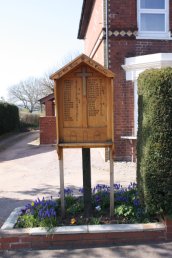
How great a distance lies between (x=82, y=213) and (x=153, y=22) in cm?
751

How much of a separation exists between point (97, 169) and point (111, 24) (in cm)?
459

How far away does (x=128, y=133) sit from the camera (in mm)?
9727

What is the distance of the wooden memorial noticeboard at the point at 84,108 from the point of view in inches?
169

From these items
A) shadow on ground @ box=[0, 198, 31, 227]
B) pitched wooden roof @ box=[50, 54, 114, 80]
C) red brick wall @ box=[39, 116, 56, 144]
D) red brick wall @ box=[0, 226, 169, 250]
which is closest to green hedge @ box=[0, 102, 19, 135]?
Answer: red brick wall @ box=[39, 116, 56, 144]

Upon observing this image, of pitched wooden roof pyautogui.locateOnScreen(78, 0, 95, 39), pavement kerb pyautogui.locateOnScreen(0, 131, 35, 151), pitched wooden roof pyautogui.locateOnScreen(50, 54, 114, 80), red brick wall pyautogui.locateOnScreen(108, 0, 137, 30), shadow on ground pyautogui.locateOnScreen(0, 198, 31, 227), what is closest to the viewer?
pitched wooden roof pyautogui.locateOnScreen(50, 54, 114, 80)

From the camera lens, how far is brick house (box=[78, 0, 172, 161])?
9516mm

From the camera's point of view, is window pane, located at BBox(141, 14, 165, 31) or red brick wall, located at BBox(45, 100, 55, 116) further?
red brick wall, located at BBox(45, 100, 55, 116)

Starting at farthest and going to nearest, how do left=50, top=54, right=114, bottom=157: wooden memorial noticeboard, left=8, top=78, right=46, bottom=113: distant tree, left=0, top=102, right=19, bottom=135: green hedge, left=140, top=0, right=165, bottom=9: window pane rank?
left=8, top=78, right=46, bottom=113: distant tree
left=0, top=102, right=19, bottom=135: green hedge
left=140, top=0, right=165, bottom=9: window pane
left=50, top=54, right=114, bottom=157: wooden memorial noticeboard

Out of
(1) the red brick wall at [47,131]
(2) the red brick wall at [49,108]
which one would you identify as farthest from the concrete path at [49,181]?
(2) the red brick wall at [49,108]

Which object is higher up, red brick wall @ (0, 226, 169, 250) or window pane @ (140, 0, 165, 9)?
window pane @ (140, 0, 165, 9)

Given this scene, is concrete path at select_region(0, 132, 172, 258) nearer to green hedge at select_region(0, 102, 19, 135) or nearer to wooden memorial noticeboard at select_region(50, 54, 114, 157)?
wooden memorial noticeboard at select_region(50, 54, 114, 157)

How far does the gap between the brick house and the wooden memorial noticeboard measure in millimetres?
5239

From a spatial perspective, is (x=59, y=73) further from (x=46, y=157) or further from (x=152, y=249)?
(x=46, y=157)

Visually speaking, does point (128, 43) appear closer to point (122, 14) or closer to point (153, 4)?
point (122, 14)
